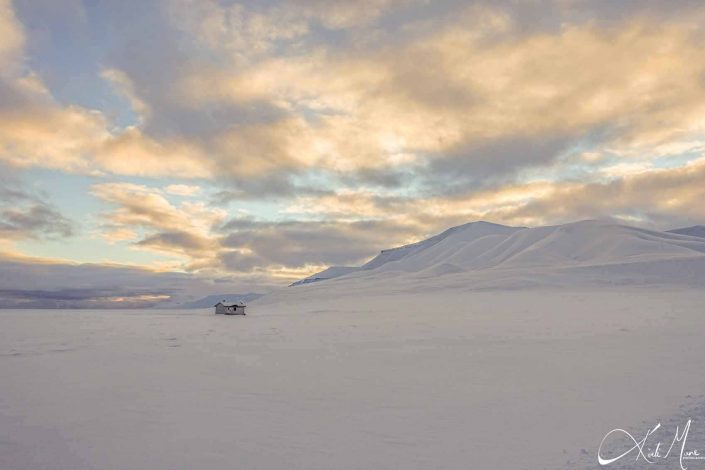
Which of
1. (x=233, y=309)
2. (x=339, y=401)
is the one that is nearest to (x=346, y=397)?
(x=339, y=401)

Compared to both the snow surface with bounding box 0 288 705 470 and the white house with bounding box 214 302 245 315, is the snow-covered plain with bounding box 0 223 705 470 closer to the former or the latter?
the snow surface with bounding box 0 288 705 470

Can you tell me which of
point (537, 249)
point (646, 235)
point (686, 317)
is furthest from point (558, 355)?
point (646, 235)

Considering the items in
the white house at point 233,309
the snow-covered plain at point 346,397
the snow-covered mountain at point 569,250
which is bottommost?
the snow-covered plain at point 346,397

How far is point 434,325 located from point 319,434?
2255 cm

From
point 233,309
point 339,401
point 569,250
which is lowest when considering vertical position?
point 339,401

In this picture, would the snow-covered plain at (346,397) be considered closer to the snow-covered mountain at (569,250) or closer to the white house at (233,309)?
the white house at (233,309)

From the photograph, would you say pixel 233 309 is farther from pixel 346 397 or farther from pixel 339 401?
pixel 339 401

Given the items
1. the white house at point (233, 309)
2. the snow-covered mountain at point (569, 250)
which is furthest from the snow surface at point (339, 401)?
the snow-covered mountain at point (569, 250)

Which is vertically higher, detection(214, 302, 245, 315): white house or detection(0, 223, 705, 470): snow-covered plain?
detection(214, 302, 245, 315): white house

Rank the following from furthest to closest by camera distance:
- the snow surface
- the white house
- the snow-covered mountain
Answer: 1. the snow-covered mountain
2. the white house
3. the snow surface

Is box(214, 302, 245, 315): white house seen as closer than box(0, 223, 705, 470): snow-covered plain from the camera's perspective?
No

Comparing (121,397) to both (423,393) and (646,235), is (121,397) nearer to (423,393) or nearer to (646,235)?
(423,393)

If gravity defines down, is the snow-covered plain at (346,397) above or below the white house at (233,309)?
below

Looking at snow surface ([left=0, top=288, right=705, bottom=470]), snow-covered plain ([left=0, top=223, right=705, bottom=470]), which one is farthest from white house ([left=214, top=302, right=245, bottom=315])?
snow surface ([left=0, top=288, right=705, bottom=470])
